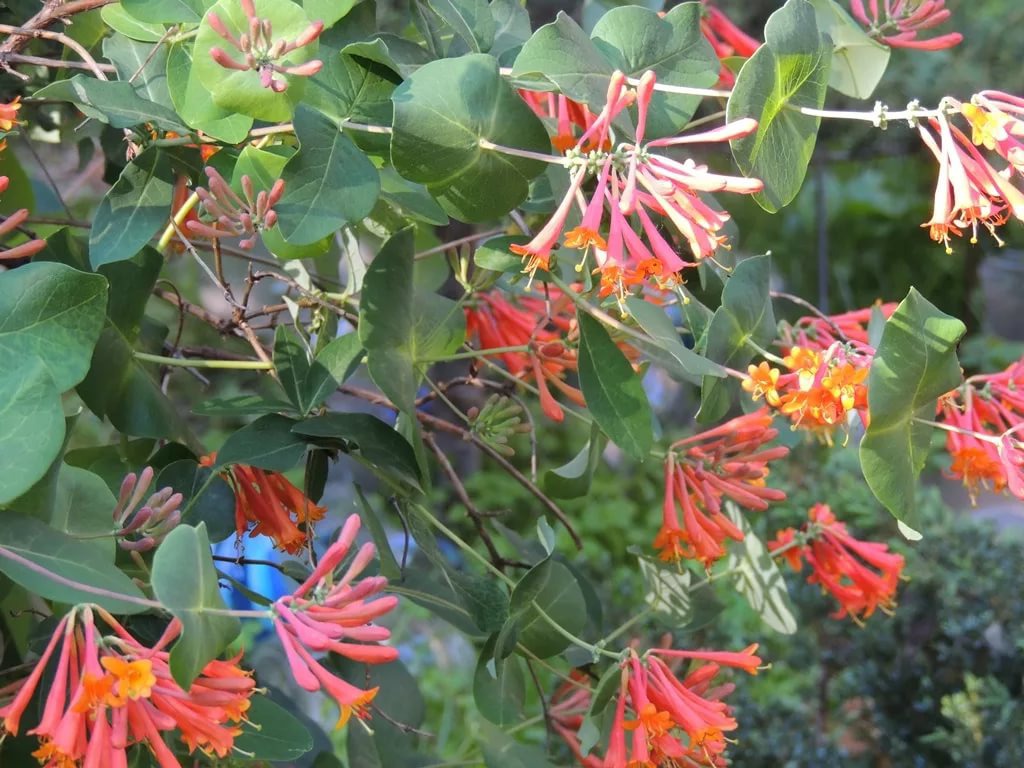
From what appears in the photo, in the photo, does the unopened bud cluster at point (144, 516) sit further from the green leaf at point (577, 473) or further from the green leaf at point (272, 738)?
the green leaf at point (577, 473)

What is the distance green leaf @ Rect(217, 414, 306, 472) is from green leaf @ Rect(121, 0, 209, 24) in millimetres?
239

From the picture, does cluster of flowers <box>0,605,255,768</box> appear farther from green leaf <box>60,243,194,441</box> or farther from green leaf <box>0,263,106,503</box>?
green leaf <box>60,243,194,441</box>

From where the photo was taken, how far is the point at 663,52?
670mm

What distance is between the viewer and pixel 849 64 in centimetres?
85

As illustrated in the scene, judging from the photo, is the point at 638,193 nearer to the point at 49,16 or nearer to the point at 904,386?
→ the point at 904,386

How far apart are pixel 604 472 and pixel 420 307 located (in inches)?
95.5

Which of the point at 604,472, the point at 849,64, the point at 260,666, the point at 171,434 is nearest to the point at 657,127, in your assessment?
the point at 849,64

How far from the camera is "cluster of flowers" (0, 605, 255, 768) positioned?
1.55 ft

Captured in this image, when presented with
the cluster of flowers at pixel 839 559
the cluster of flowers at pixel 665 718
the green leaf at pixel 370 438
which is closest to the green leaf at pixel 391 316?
the green leaf at pixel 370 438

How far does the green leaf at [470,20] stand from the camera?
649 millimetres

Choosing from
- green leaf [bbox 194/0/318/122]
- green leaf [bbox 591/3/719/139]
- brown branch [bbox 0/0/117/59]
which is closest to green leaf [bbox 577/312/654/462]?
green leaf [bbox 591/3/719/139]

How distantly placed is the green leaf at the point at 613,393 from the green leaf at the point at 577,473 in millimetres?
95

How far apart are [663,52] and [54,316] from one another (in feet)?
1.24

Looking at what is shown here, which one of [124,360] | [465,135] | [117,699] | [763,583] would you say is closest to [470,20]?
[465,135]
